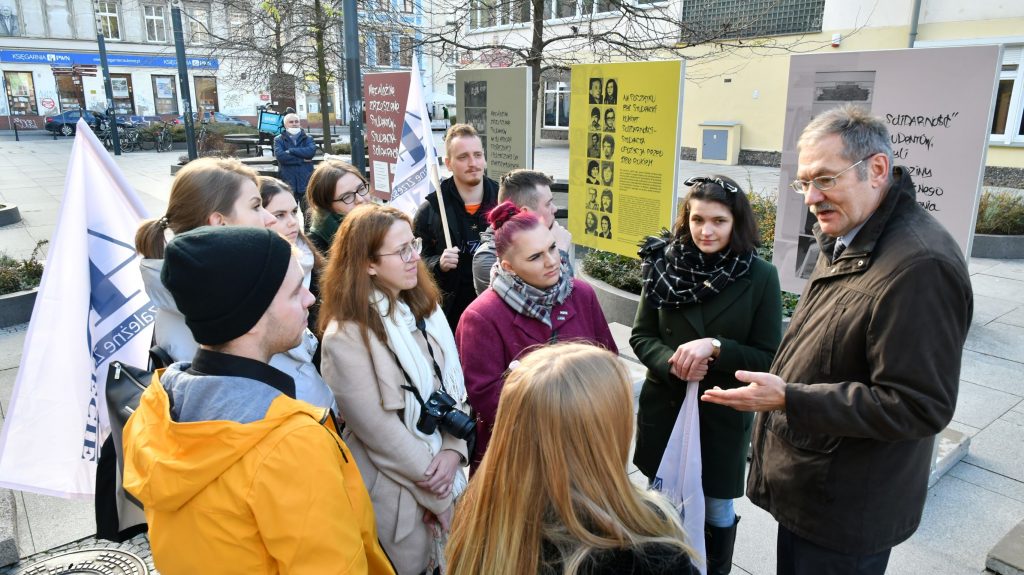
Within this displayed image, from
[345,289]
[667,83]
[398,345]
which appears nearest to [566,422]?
[398,345]

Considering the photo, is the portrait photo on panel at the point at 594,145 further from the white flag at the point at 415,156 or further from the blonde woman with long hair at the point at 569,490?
the blonde woman with long hair at the point at 569,490

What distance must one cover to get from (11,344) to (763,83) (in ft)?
71.1

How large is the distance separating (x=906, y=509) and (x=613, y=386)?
1305 millimetres

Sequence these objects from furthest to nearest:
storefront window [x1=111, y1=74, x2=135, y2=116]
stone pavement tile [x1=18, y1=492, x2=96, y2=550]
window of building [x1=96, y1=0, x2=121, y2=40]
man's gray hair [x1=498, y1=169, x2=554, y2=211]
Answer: storefront window [x1=111, y1=74, x2=135, y2=116] → window of building [x1=96, y1=0, x2=121, y2=40] → man's gray hair [x1=498, y1=169, x2=554, y2=211] → stone pavement tile [x1=18, y1=492, x2=96, y2=550]

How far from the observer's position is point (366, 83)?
7855 mm

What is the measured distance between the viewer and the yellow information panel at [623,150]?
4863 millimetres

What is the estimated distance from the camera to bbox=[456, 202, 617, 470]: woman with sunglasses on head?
2695 mm

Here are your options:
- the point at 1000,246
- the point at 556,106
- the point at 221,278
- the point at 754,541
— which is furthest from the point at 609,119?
the point at 556,106

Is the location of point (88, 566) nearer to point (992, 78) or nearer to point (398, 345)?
point (398, 345)

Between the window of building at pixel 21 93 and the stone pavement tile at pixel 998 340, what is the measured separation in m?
48.6

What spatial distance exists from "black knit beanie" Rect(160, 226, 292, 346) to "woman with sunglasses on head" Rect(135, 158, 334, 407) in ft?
2.72

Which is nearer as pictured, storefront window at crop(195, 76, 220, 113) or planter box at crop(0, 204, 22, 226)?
planter box at crop(0, 204, 22, 226)

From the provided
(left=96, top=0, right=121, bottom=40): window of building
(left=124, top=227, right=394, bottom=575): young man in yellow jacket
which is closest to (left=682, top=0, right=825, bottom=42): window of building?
(left=124, top=227, right=394, bottom=575): young man in yellow jacket

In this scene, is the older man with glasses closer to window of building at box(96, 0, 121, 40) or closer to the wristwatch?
the wristwatch
